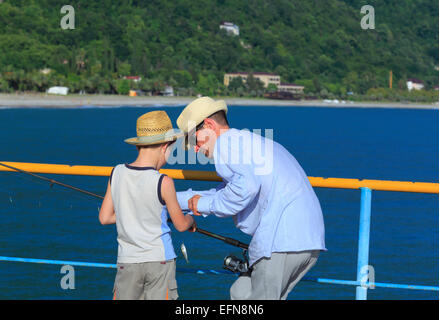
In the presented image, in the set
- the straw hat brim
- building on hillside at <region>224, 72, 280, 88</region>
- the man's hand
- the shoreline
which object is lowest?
the shoreline

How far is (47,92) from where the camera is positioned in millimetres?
142625

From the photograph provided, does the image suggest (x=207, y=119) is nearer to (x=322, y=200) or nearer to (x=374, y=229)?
(x=374, y=229)

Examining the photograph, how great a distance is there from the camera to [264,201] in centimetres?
286

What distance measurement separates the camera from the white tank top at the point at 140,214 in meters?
2.90

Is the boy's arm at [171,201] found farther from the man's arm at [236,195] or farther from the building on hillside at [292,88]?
the building on hillside at [292,88]

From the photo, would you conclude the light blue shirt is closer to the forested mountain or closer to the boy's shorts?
the boy's shorts

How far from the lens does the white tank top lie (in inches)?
114

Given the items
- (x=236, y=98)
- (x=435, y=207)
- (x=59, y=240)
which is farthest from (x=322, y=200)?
(x=236, y=98)

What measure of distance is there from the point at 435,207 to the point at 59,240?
18314mm

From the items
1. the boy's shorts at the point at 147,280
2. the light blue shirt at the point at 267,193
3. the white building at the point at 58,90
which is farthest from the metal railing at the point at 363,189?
the white building at the point at 58,90

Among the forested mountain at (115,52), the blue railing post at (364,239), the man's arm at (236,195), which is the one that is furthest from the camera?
the forested mountain at (115,52)

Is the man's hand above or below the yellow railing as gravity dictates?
below

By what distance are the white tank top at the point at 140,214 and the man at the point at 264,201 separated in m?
0.26

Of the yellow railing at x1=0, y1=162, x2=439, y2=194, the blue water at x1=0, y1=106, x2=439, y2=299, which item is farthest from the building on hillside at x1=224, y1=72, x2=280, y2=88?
the yellow railing at x1=0, y1=162, x2=439, y2=194
